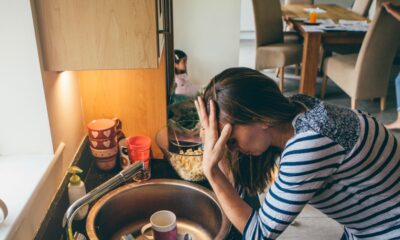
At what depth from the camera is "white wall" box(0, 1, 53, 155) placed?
3.31 ft

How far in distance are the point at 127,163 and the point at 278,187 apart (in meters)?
0.64

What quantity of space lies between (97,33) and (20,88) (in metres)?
0.25

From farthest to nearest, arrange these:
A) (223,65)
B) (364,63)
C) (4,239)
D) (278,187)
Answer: (223,65), (364,63), (278,187), (4,239)

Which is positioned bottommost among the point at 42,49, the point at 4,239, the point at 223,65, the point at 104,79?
the point at 223,65

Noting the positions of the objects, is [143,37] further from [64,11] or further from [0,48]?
[0,48]

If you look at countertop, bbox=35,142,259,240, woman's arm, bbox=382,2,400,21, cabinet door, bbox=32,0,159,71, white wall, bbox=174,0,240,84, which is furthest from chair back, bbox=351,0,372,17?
cabinet door, bbox=32,0,159,71

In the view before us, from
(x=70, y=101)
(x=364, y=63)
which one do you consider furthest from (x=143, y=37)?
(x=364, y=63)

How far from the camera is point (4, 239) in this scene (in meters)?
0.82

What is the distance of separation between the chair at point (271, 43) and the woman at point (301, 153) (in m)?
2.96

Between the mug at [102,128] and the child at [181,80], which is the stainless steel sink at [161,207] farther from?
the child at [181,80]

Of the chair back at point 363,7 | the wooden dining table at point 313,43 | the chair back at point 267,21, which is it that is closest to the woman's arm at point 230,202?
the wooden dining table at point 313,43

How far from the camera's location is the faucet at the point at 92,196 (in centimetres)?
98

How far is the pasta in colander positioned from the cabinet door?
39 cm

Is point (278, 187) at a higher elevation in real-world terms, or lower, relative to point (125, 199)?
higher
